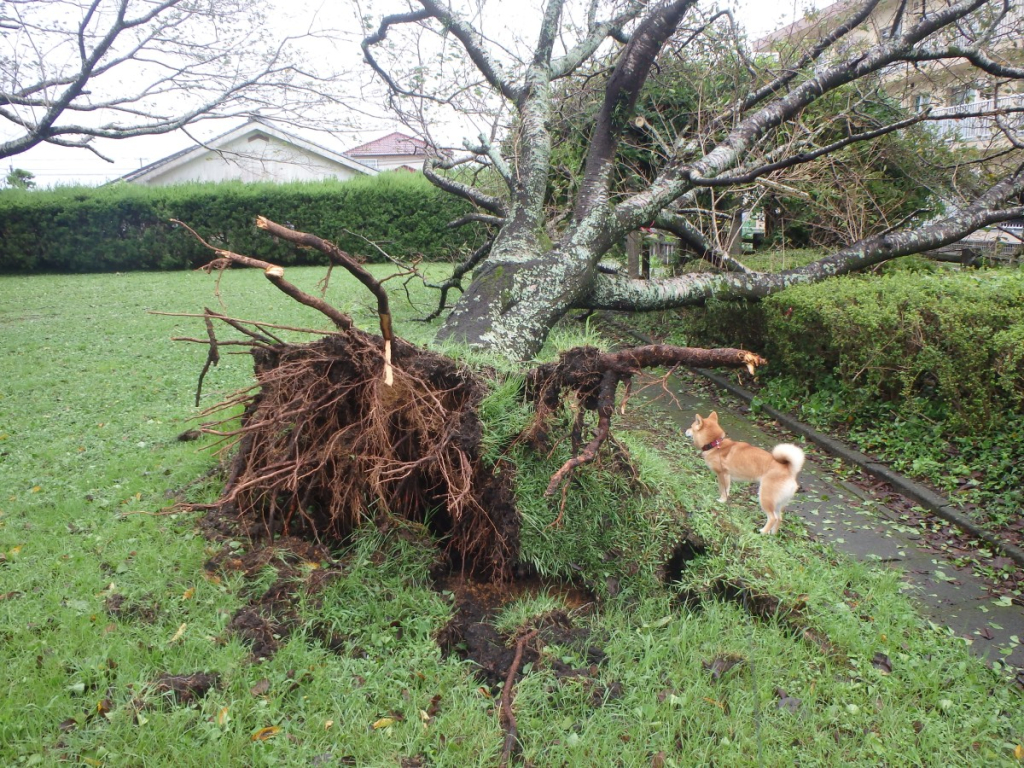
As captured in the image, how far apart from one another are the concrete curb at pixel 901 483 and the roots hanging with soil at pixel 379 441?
2.89 meters

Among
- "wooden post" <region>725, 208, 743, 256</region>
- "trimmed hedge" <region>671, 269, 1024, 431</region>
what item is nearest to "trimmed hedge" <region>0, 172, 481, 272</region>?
"wooden post" <region>725, 208, 743, 256</region>

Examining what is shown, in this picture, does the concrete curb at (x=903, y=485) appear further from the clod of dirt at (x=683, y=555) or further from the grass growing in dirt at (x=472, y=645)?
the clod of dirt at (x=683, y=555)

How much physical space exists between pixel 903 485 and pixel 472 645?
12.9 ft

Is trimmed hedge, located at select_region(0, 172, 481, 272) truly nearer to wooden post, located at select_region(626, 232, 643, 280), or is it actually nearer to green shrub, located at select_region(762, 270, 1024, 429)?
wooden post, located at select_region(626, 232, 643, 280)

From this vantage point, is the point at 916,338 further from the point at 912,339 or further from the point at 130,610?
the point at 130,610

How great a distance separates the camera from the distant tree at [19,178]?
24.4 metres

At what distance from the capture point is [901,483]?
551 cm

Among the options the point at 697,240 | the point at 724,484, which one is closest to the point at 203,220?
the point at 697,240

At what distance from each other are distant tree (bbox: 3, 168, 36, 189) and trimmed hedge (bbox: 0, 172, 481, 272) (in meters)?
5.04

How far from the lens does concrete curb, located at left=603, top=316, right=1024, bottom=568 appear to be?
15.1 ft

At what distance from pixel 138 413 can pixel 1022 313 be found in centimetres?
753

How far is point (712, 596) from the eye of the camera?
3.84 meters

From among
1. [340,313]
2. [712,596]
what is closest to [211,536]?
[340,313]

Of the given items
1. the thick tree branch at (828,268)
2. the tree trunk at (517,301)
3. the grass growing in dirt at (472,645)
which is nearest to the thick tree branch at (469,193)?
the thick tree branch at (828,268)
